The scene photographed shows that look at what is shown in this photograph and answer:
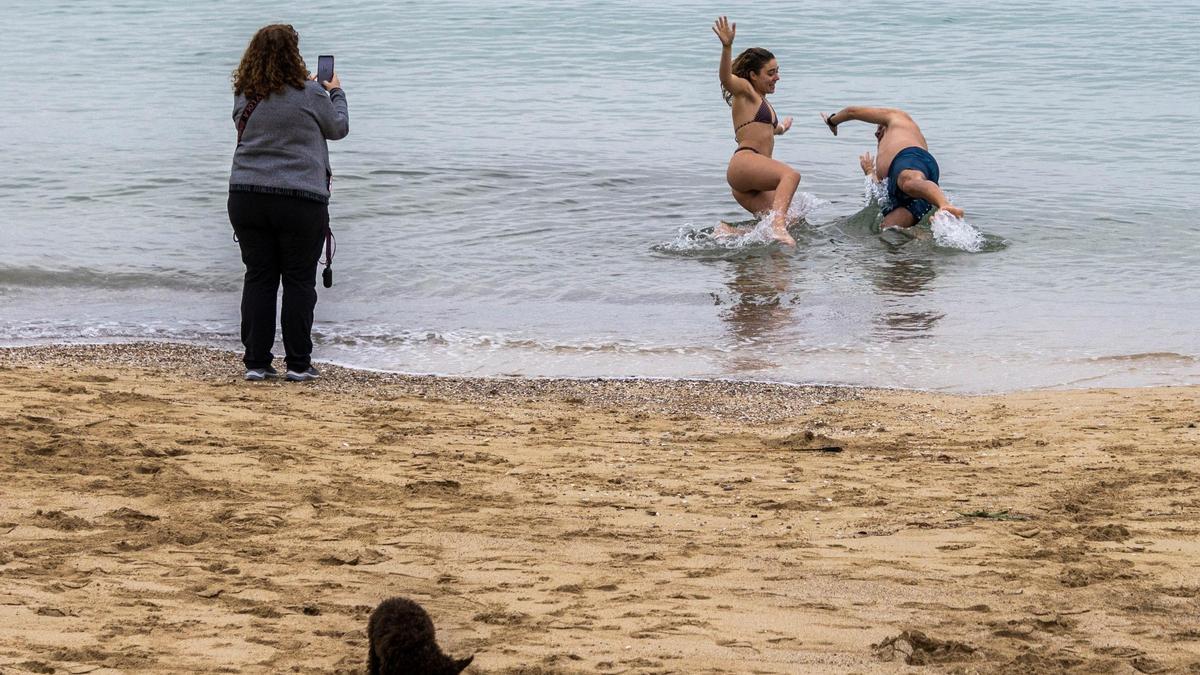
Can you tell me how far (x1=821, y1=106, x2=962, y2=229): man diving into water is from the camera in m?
10.5

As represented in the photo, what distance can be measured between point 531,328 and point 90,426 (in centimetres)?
362

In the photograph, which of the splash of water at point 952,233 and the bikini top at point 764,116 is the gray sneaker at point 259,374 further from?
the splash of water at point 952,233

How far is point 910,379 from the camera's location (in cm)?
712

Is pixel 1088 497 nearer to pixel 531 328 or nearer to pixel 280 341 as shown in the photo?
pixel 531 328

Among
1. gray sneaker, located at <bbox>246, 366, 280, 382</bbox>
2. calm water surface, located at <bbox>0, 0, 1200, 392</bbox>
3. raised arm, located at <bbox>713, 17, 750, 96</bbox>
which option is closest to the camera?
gray sneaker, located at <bbox>246, 366, 280, 382</bbox>

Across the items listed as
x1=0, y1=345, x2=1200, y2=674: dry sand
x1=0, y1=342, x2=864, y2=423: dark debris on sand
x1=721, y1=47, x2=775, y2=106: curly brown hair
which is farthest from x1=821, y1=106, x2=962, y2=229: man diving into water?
x1=0, y1=345, x2=1200, y2=674: dry sand

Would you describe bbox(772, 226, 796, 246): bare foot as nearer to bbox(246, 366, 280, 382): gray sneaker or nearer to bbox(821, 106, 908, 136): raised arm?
bbox(821, 106, 908, 136): raised arm

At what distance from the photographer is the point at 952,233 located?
409 inches

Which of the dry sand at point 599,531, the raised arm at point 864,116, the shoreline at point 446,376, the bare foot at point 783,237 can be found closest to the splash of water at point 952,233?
the raised arm at point 864,116

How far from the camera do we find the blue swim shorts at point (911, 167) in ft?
34.7

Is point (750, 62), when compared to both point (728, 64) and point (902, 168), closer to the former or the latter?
point (728, 64)

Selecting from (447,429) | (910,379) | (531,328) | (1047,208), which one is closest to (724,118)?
(1047,208)

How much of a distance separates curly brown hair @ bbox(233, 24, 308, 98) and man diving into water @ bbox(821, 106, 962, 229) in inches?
209

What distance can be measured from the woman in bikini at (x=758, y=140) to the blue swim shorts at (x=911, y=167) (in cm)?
84
